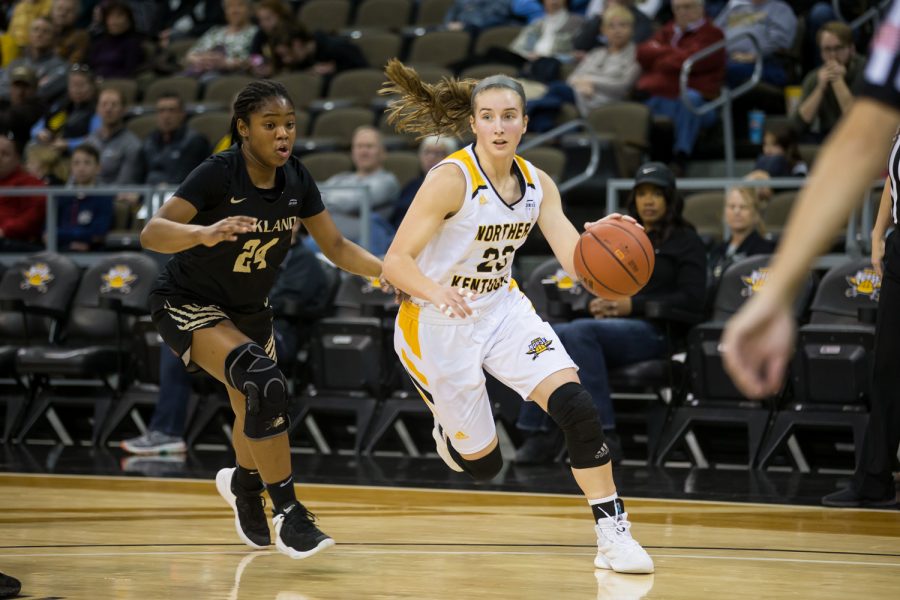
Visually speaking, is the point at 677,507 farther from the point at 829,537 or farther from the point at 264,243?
the point at 264,243

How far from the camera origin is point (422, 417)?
8.33m

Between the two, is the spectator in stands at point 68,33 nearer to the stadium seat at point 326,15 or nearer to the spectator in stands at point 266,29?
the spectator in stands at point 266,29

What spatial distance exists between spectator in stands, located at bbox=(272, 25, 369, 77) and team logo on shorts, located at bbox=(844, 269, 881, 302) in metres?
6.08

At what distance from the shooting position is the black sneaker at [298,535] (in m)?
4.74

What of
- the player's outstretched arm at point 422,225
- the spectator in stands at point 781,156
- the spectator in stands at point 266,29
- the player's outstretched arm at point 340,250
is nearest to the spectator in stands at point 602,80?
the spectator in stands at point 781,156

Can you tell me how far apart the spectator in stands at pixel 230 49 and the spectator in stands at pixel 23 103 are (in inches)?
58.1

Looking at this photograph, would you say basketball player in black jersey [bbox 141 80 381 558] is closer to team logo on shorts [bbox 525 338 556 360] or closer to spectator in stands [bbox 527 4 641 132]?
team logo on shorts [bbox 525 338 556 360]

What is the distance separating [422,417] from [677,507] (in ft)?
8.05

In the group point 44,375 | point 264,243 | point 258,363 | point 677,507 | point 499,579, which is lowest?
point 44,375

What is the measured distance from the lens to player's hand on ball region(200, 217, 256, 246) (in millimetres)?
4359

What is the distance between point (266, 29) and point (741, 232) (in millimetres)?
5966

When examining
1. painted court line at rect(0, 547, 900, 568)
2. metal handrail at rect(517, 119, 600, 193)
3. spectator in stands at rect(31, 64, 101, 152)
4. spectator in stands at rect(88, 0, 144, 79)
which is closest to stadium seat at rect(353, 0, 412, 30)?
spectator in stands at rect(88, 0, 144, 79)

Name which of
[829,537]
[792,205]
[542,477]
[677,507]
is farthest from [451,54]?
[829,537]

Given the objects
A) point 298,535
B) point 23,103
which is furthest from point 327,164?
point 298,535
